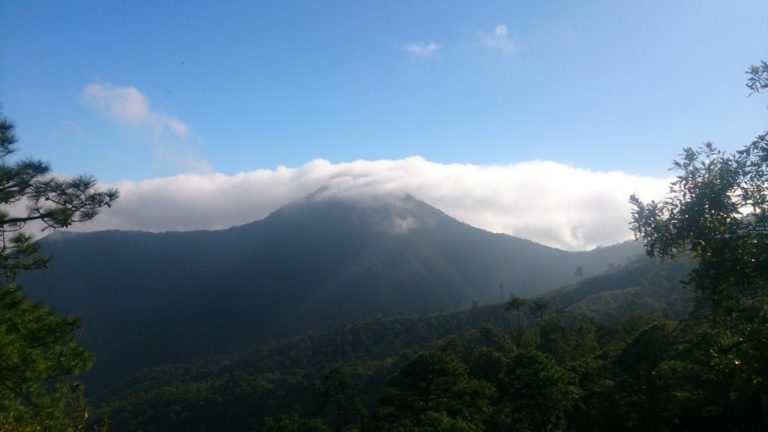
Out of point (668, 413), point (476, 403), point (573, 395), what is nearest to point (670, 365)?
point (668, 413)

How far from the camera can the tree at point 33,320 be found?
12070 millimetres

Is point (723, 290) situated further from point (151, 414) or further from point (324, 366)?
point (324, 366)

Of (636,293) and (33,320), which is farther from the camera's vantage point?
(636,293)

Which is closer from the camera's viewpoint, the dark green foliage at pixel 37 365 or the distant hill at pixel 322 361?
the dark green foliage at pixel 37 365

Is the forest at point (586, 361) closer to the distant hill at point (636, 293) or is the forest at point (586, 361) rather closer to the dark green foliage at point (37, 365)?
the dark green foliage at point (37, 365)

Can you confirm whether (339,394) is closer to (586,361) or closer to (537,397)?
(586,361)

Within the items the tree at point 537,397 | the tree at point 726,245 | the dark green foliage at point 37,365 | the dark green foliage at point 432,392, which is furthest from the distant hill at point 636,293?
the dark green foliage at point 37,365

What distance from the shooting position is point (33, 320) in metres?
13.6

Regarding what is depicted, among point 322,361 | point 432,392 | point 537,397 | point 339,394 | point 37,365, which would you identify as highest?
point 37,365

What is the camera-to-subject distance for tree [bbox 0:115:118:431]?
39.6 ft

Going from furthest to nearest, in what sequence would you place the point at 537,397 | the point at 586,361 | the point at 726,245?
1. the point at 586,361
2. the point at 537,397
3. the point at 726,245

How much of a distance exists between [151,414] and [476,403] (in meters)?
102

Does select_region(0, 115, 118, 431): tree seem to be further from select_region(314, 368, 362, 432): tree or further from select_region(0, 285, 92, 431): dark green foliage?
select_region(314, 368, 362, 432): tree

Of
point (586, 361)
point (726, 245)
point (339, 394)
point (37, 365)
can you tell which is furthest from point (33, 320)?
point (339, 394)
